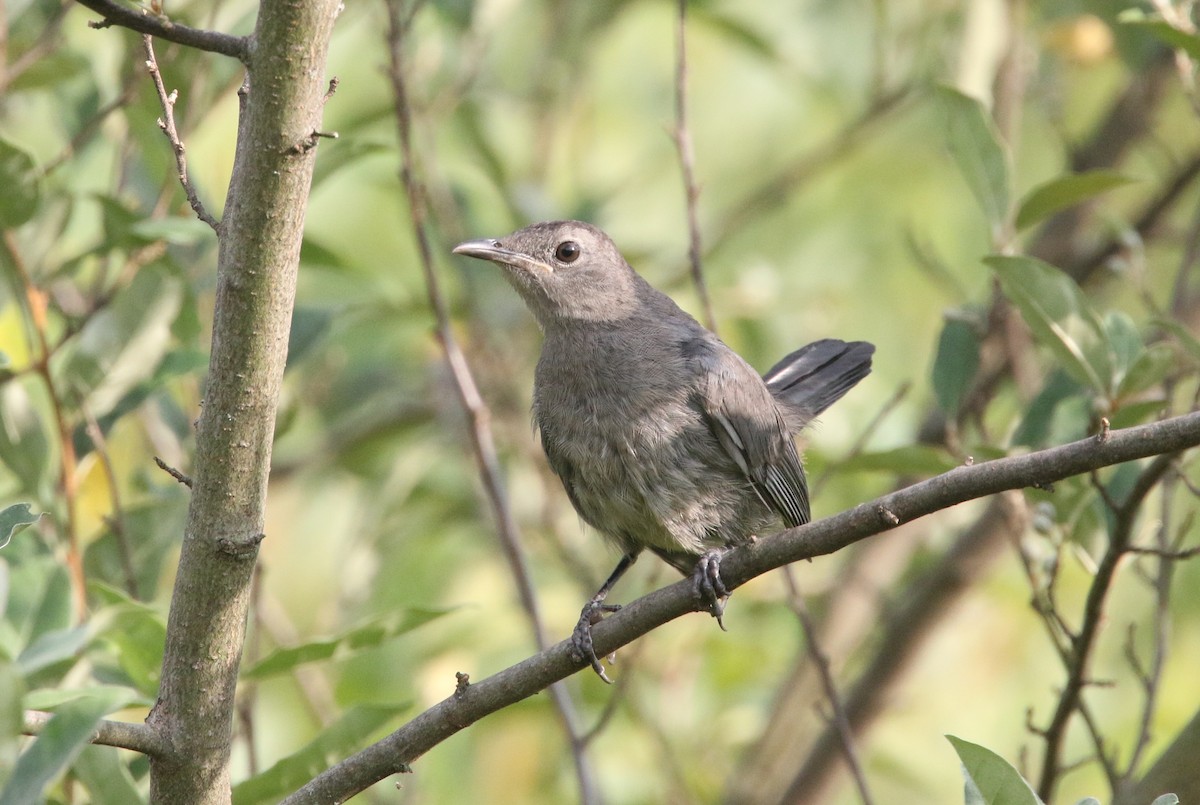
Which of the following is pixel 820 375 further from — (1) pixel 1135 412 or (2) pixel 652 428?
(1) pixel 1135 412

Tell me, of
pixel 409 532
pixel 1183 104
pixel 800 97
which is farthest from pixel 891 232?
pixel 409 532

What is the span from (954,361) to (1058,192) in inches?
22.9

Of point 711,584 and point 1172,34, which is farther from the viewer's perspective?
point 1172,34

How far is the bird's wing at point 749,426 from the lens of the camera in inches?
160

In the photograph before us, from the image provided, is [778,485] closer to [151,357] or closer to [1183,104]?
[151,357]

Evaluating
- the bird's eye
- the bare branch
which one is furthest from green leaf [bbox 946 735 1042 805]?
the bird's eye

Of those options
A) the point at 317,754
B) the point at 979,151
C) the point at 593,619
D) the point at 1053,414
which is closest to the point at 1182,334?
the point at 1053,414

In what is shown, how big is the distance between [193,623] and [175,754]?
0.26 metres

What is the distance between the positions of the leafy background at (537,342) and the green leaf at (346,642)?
1cm

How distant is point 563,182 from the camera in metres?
7.26

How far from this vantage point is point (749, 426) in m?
4.09

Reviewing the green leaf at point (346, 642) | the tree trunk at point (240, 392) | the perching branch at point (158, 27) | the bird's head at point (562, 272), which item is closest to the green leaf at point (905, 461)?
the bird's head at point (562, 272)

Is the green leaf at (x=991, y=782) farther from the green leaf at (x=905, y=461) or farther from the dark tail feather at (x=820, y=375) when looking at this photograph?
the dark tail feather at (x=820, y=375)

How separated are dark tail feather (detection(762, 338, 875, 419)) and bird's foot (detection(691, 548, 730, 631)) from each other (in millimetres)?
1417
